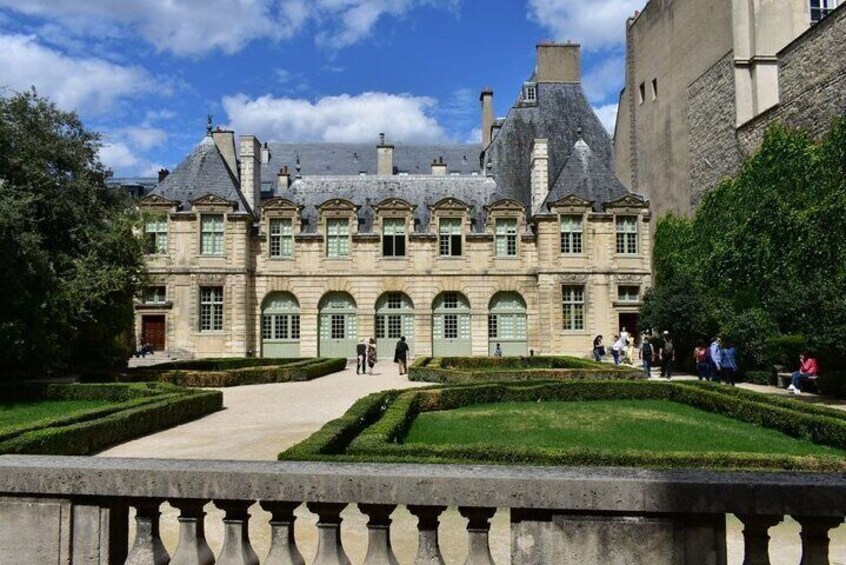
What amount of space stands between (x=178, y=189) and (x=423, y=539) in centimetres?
3863

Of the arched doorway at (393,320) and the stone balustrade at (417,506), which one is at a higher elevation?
the arched doorway at (393,320)

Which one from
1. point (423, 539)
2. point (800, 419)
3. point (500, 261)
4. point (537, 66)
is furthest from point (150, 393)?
point (537, 66)

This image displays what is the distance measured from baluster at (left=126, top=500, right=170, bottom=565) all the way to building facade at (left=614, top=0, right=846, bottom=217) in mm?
27138

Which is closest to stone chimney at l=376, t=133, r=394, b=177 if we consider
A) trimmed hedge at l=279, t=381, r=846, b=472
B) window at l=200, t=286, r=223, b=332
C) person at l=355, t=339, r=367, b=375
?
window at l=200, t=286, r=223, b=332

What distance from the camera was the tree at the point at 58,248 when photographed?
18.6m

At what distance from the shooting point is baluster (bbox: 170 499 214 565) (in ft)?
11.1

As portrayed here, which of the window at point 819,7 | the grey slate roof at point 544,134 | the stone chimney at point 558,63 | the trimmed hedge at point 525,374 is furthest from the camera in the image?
the stone chimney at point 558,63

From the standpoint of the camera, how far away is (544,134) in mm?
44750

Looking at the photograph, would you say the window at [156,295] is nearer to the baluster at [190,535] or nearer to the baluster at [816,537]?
the baluster at [190,535]

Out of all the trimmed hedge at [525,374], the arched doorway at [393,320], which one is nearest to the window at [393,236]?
the arched doorway at [393,320]

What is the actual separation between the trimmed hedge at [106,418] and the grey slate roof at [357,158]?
34.8 meters

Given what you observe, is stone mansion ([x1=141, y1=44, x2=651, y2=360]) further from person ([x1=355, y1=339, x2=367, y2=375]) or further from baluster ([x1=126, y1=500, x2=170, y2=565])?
baluster ([x1=126, y1=500, x2=170, y2=565])

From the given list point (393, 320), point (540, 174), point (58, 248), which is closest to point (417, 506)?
point (58, 248)

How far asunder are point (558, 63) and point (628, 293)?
17.8 meters
